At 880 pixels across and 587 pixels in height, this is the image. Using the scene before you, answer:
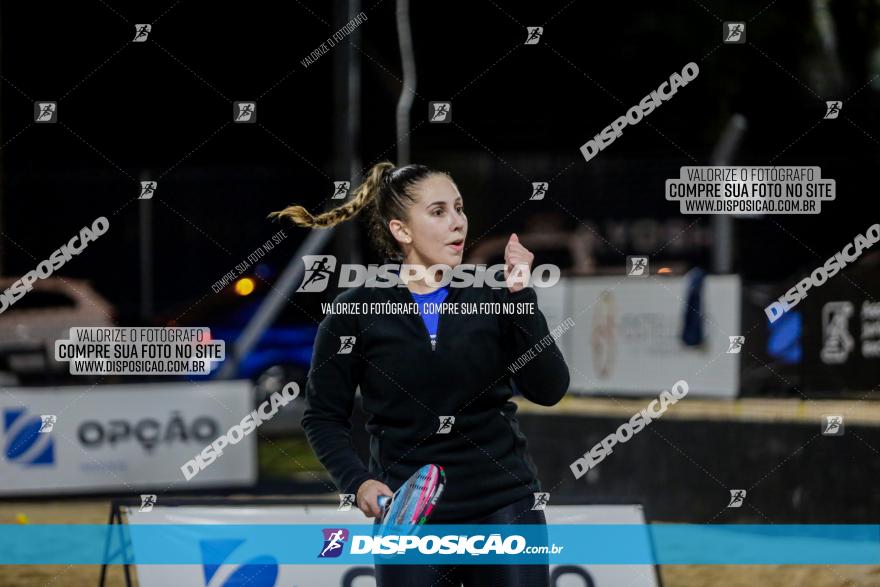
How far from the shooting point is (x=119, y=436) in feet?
37.3

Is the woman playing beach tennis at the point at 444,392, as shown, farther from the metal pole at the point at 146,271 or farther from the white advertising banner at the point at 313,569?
the metal pole at the point at 146,271

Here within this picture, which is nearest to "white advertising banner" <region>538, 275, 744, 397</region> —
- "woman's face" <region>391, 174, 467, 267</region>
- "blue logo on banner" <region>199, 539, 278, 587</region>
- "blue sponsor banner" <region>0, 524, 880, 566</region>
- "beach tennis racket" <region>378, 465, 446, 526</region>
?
"blue sponsor banner" <region>0, 524, 880, 566</region>

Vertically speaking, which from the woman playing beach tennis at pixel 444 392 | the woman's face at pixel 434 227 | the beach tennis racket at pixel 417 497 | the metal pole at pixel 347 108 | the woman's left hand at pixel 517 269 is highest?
the metal pole at pixel 347 108

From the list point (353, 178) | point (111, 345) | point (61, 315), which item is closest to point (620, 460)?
point (353, 178)

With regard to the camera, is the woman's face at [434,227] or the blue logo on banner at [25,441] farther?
the blue logo on banner at [25,441]

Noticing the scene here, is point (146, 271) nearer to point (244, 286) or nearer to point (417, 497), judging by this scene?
point (244, 286)

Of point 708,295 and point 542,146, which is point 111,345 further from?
point 542,146

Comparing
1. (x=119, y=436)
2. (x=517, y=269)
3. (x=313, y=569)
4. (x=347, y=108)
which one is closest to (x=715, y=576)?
(x=313, y=569)

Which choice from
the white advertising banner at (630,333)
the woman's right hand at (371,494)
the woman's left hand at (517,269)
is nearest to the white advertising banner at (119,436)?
the white advertising banner at (630,333)

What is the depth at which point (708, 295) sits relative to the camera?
38.4 feet

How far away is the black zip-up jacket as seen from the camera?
476 cm

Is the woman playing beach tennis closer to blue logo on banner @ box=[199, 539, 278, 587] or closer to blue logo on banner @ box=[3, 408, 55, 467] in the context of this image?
blue logo on banner @ box=[199, 539, 278, 587]

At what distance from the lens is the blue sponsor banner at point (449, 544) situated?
187 inches

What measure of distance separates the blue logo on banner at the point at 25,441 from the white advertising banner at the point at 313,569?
4.65m
